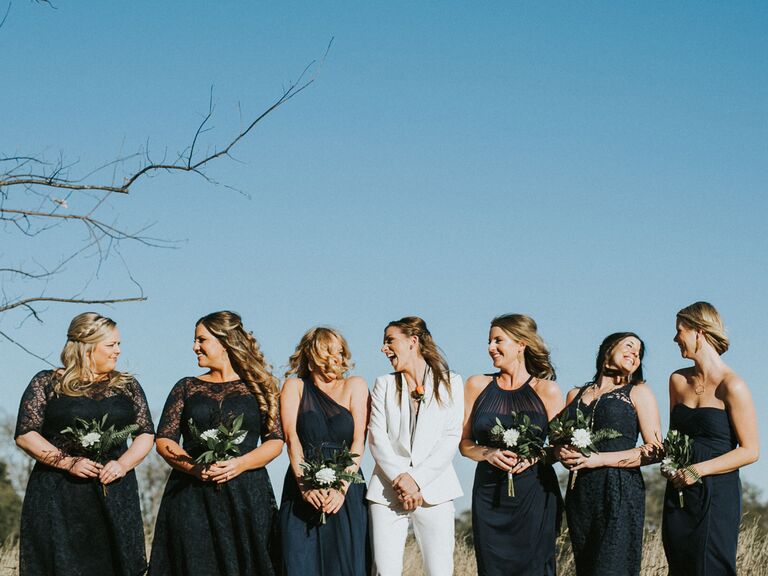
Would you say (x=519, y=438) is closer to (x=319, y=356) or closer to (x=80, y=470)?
(x=319, y=356)

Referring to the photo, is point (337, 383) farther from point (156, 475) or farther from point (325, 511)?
point (156, 475)

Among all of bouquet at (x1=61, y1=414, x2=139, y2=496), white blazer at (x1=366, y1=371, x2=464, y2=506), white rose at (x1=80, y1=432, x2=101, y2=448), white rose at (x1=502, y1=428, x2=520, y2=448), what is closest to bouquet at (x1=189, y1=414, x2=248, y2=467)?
bouquet at (x1=61, y1=414, x2=139, y2=496)

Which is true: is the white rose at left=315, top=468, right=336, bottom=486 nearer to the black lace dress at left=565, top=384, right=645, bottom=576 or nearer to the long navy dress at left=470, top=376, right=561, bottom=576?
the long navy dress at left=470, top=376, right=561, bottom=576

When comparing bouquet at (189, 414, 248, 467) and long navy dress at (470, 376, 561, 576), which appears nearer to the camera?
bouquet at (189, 414, 248, 467)

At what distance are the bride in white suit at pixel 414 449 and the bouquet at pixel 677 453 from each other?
1676mm

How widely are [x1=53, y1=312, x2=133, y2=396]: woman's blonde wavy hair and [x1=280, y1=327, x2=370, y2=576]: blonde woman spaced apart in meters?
1.49

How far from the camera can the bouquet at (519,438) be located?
905 cm

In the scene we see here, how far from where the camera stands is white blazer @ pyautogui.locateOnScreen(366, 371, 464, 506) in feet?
30.1

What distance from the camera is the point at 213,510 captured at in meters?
9.08

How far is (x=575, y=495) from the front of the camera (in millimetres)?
9281

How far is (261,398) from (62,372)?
1628mm

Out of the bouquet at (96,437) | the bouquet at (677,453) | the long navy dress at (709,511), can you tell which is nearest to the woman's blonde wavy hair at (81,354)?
the bouquet at (96,437)

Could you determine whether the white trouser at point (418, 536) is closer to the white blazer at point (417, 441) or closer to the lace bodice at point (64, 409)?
the white blazer at point (417, 441)

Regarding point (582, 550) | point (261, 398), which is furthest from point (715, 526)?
point (261, 398)
